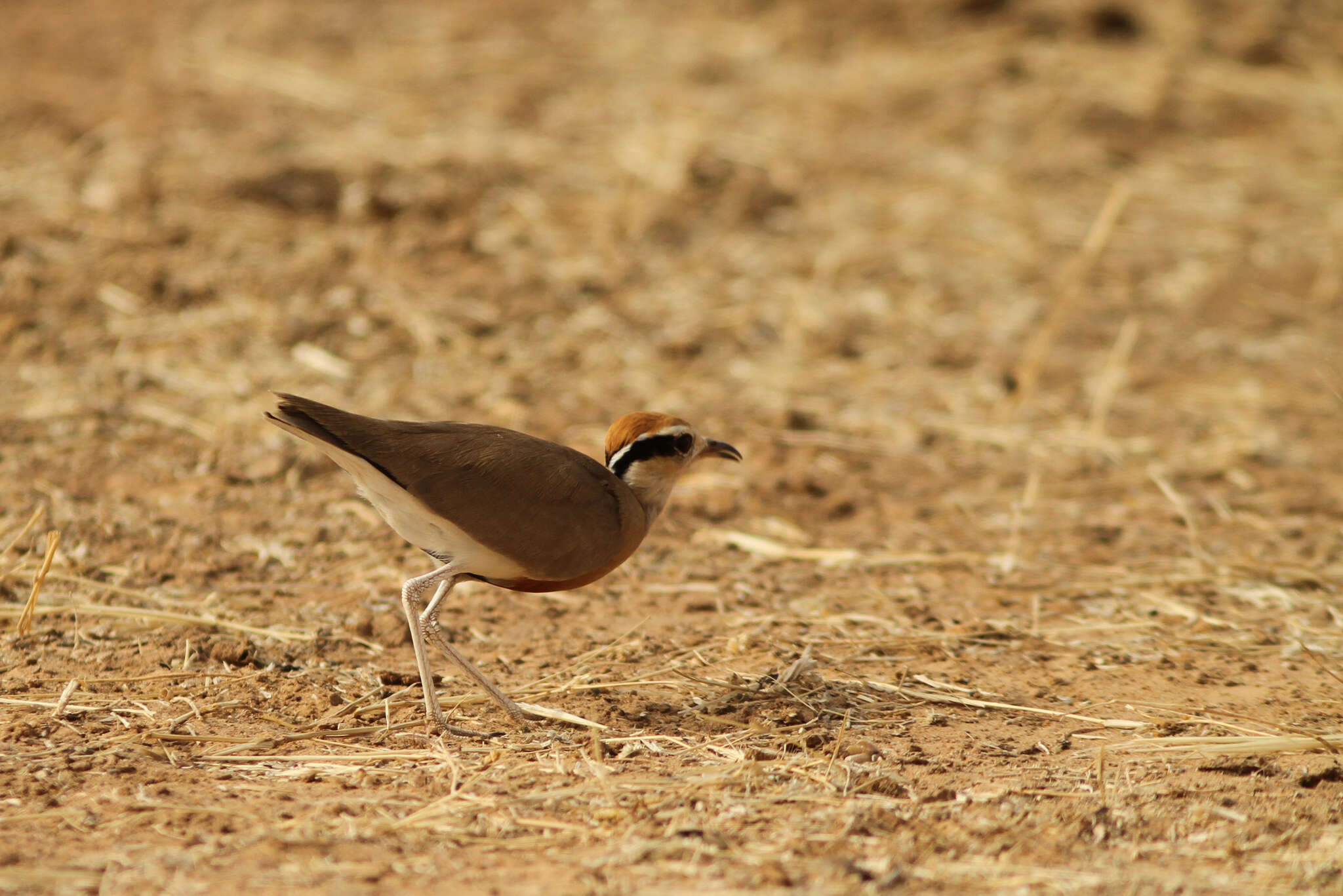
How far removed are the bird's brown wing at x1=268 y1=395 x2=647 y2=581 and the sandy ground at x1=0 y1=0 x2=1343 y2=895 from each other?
0.60m

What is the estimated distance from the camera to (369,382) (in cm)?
817

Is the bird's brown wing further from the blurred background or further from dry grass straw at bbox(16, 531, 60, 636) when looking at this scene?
the blurred background

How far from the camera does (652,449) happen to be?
555cm

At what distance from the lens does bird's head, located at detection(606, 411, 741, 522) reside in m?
5.54

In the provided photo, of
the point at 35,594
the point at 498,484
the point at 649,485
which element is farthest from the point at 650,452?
the point at 35,594


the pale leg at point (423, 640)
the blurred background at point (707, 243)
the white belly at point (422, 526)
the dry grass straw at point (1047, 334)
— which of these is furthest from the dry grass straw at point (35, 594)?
the dry grass straw at point (1047, 334)

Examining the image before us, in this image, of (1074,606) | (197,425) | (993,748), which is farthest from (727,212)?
(993,748)

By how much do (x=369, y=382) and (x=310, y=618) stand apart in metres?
2.66

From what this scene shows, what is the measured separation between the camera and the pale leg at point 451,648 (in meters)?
4.91

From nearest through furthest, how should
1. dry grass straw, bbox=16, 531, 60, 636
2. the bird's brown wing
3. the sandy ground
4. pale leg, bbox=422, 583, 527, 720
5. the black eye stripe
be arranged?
the sandy ground, the bird's brown wing, pale leg, bbox=422, 583, 527, 720, dry grass straw, bbox=16, 531, 60, 636, the black eye stripe

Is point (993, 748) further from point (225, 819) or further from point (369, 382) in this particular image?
point (369, 382)

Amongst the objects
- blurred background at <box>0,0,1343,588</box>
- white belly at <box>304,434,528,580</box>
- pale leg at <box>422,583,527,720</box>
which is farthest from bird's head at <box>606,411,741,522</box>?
blurred background at <box>0,0,1343,588</box>

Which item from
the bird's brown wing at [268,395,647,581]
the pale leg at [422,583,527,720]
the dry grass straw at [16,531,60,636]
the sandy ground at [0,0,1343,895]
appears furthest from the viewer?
the dry grass straw at [16,531,60,636]

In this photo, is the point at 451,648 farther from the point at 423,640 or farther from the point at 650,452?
the point at 650,452
